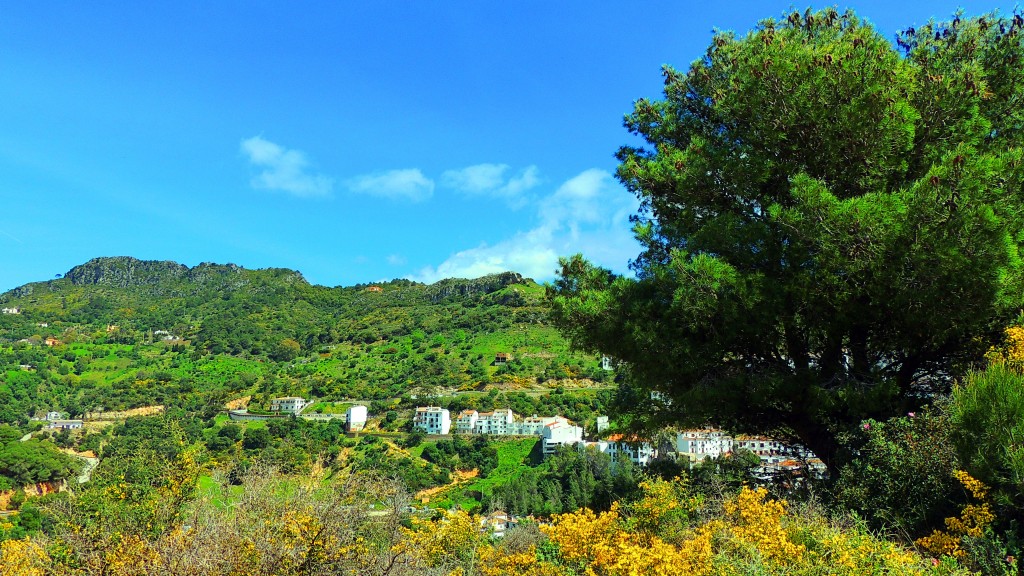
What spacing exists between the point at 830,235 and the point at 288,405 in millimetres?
72742

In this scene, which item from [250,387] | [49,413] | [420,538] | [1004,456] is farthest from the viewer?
[250,387]

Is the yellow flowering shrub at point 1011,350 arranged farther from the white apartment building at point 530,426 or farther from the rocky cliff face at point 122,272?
the rocky cliff face at point 122,272

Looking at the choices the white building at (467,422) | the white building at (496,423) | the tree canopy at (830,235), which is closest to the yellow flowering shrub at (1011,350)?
the tree canopy at (830,235)

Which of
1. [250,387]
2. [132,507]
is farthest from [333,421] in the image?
[132,507]

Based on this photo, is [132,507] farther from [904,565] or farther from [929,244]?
[929,244]

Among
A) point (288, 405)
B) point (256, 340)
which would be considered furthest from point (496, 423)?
point (256, 340)

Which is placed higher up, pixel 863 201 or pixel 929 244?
pixel 863 201

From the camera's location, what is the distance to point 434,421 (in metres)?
60.9

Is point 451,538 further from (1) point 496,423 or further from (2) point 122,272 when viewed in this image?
(2) point 122,272

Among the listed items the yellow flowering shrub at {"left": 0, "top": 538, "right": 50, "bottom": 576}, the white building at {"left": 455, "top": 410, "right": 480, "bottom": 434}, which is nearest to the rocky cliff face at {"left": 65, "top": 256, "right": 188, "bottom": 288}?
the white building at {"left": 455, "top": 410, "right": 480, "bottom": 434}

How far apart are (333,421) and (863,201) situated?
64276mm

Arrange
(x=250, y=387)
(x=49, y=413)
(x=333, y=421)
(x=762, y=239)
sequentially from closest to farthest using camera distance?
(x=762, y=239) < (x=333, y=421) < (x=49, y=413) < (x=250, y=387)

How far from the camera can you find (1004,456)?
3727 mm

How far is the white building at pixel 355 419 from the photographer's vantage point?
204ft
